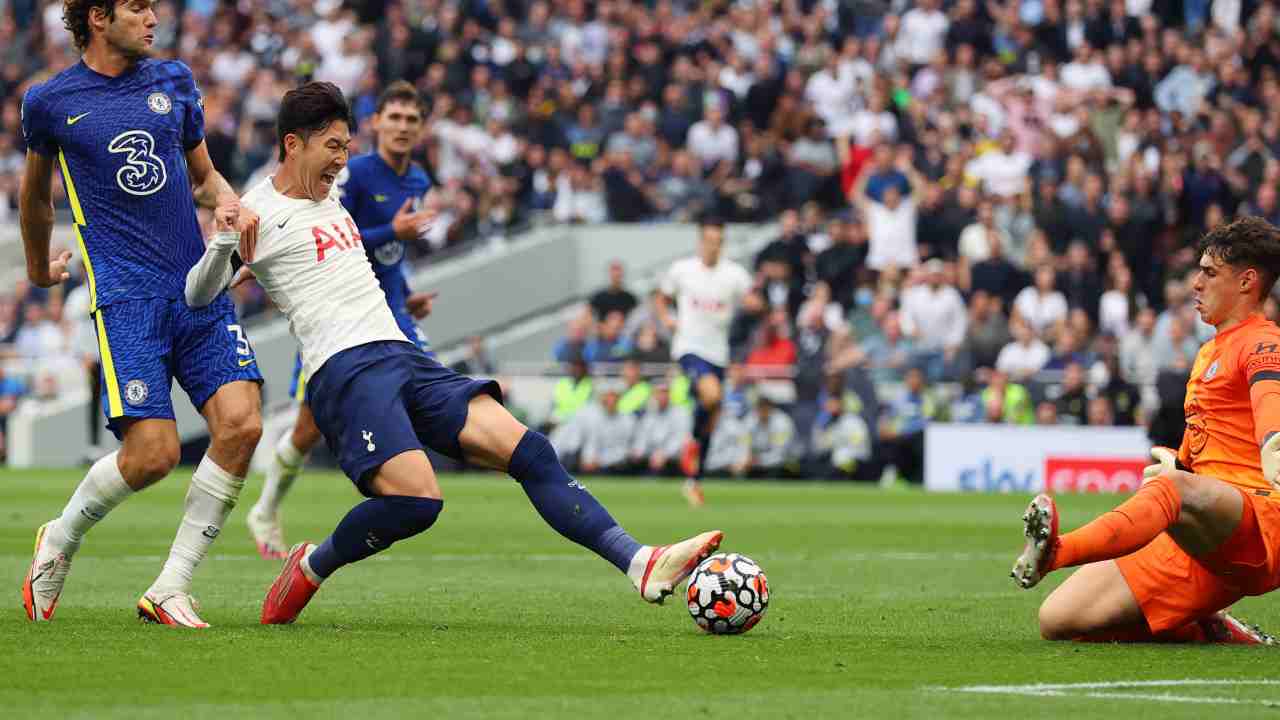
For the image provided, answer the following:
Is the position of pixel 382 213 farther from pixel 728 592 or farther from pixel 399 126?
pixel 728 592

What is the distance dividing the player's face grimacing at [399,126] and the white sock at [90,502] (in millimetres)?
4080

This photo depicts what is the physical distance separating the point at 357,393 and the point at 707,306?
477 inches

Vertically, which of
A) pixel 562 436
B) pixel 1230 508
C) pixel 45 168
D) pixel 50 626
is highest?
pixel 45 168

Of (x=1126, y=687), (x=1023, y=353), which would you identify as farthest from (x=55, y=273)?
(x=1023, y=353)

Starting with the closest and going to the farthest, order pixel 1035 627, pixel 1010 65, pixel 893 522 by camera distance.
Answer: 1. pixel 1035 627
2. pixel 893 522
3. pixel 1010 65

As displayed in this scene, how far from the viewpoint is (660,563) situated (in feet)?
25.9

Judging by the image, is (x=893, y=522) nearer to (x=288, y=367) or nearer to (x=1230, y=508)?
(x=1230, y=508)

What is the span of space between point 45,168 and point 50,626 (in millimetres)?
1816

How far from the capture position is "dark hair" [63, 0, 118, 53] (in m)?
8.30

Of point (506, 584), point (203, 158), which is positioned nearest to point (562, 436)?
point (506, 584)

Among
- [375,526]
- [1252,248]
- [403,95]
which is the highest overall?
[403,95]

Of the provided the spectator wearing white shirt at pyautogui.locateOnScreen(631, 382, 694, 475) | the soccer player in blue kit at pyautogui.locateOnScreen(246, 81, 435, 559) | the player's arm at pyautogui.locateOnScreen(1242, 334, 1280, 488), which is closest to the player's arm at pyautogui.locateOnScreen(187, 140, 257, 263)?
the soccer player in blue kit at pyautogui.locateOnScreen(246, 81, 435, 559)

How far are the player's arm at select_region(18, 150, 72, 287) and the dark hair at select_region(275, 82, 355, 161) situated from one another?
95 centimetres

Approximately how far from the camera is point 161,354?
27.2 ft
